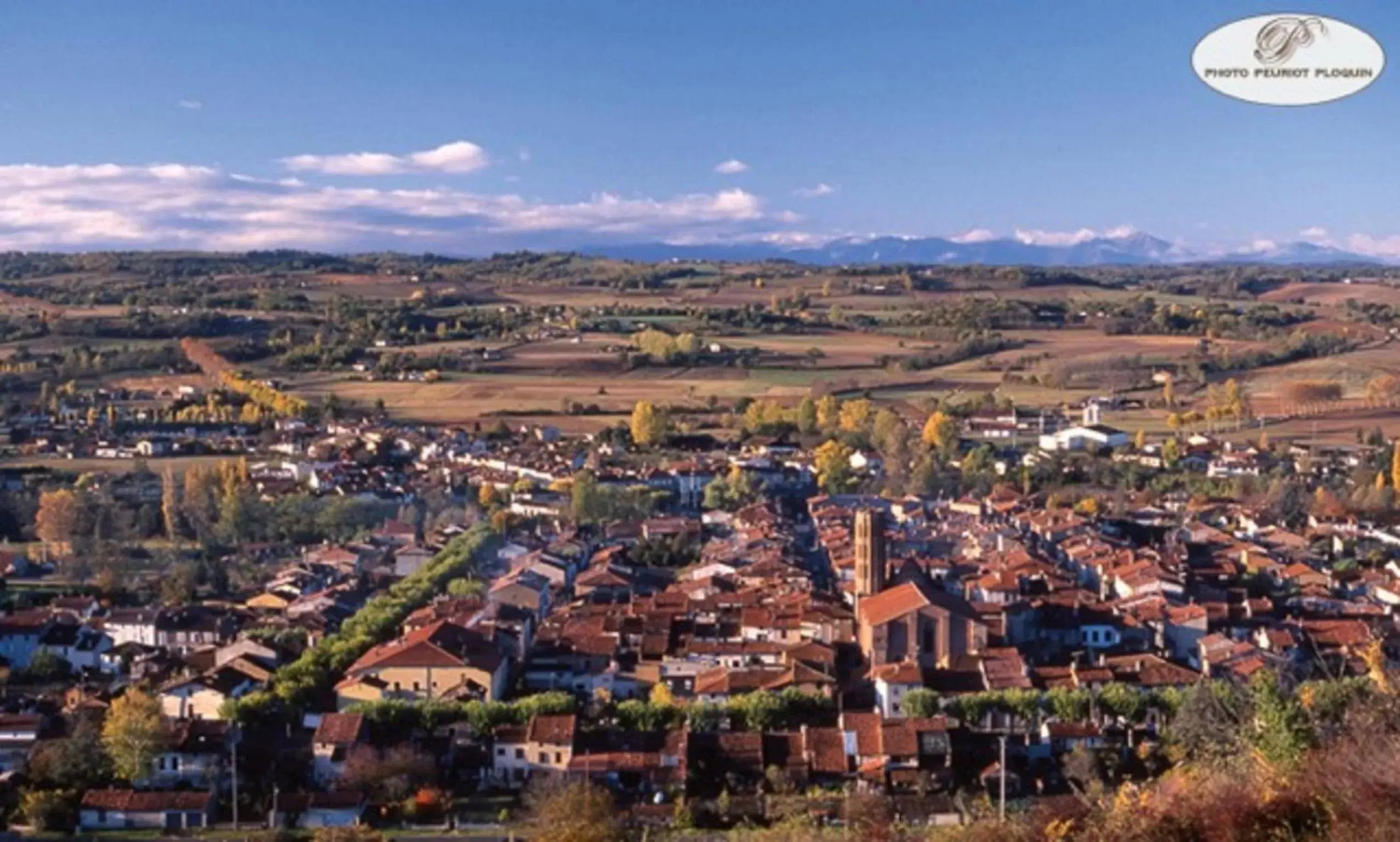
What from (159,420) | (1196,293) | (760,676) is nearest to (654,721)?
(760,676)

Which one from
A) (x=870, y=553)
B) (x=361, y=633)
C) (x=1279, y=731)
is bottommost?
(x=361, y=633)

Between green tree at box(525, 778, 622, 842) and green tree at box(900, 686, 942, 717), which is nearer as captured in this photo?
green tree at box(525, 778, 622, 842)

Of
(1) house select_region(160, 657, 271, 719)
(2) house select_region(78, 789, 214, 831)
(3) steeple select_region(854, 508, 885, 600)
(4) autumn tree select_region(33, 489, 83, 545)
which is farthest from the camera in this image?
(4) autumn tree select_region(33, 489, 83, 545)

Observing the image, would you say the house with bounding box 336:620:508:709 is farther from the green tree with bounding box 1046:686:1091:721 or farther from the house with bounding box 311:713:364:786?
the green tree with bounding box 1046:686:1091:721

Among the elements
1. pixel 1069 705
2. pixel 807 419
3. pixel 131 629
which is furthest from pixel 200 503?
pixel 1069 705

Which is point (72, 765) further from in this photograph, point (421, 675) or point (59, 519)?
point (59, 519)

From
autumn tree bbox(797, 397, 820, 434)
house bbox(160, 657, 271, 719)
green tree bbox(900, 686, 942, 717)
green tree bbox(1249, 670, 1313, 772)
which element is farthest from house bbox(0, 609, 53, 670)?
autumn tree bbox(797, 397, 820, 434)
